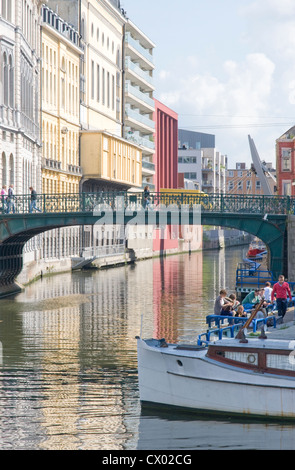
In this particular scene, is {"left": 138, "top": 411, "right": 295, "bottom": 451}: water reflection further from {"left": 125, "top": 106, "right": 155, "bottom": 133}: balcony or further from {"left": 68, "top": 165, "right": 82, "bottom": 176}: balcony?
{"left": 125, "top": 106, "right": 155, "bottom": 133}: balcony

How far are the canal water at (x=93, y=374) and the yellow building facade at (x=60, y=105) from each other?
17.6 m

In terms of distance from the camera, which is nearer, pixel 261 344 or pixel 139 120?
pixel 261 344

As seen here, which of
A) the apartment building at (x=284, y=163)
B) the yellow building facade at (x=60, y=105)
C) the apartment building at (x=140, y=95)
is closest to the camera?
the yellow building facade at (x=60, y=105)

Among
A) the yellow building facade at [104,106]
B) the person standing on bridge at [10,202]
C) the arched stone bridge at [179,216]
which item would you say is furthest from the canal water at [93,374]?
the yellow building facade at [104,106]

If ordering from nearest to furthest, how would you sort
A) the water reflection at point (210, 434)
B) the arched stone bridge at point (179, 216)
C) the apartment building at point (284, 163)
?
the water reflection at point (210, 434), the arched stone bridge at point (179, 216), the apartment building at point (284, 163)

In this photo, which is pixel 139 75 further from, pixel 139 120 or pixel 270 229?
pixel 270 229

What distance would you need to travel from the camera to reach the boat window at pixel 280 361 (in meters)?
22.0

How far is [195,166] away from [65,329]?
150 metres

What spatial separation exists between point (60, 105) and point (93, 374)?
51.3 meters

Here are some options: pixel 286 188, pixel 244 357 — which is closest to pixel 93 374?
pixel 244 357

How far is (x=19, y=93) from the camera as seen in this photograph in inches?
2308

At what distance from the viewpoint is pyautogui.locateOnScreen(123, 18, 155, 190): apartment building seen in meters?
105

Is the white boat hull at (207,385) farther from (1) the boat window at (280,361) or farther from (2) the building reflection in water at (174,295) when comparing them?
(2) the building reflection in water at (174,295)
